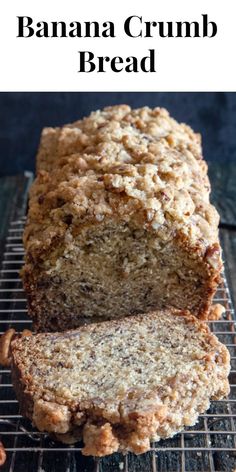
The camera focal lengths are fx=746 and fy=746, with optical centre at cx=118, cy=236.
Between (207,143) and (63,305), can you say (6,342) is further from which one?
(207,143)

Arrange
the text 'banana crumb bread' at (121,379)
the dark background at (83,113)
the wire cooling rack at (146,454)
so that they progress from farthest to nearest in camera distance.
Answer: the dark background at (83,113) → the wire cooling rack at (146,454) → the text 'banana crumb bread' at (121,379)

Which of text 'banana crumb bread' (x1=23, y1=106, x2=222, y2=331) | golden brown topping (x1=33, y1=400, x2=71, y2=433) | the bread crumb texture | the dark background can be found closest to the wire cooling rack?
golden brown topping (x1=33, y1=400, x2=71, y2=433)

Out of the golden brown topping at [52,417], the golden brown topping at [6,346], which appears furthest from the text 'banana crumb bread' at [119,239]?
the golden brown topping at [52,417]

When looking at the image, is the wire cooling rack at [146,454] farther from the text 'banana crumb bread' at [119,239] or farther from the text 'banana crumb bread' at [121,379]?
the text 'banana crumb bread' at [119,239]

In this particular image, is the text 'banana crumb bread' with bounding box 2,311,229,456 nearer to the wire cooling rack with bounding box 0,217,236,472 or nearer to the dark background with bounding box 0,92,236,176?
the wire cooling rack with bounding box 0,217,236,472

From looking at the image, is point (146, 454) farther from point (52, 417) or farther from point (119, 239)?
point (119, 239)

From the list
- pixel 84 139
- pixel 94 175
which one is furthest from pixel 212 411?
pixel 84 139

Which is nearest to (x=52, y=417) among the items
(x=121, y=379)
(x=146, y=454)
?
(x=121, y=379)

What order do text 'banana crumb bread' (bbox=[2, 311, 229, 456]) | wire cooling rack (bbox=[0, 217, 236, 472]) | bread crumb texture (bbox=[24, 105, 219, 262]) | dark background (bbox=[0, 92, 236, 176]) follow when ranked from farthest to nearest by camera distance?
dark background (bbox=[0, 92, 236, 176]), bread crumb texture (bbox=[24, 105, 219, 262]), wire cooling rack (bbox=[0, 217, 236, 472]), text 'banana crumb bread' (bbox=[2, 311, 229, 456])
